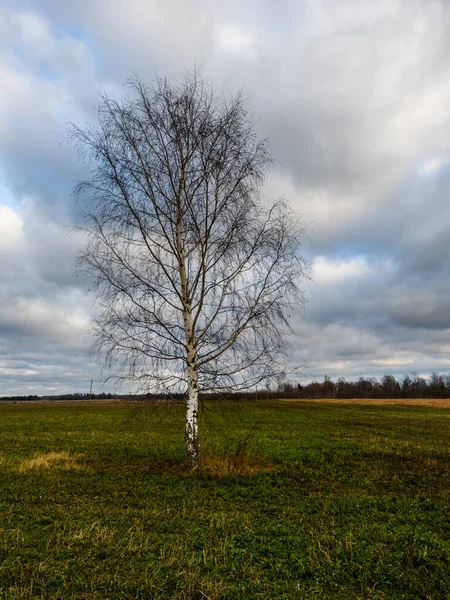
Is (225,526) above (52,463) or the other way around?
the other way around

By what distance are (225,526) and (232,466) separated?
5.47 meters

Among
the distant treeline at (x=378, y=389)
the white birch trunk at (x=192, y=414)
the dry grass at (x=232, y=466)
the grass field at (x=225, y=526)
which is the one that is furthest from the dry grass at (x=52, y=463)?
the distant treeline at (x=378, y=389)

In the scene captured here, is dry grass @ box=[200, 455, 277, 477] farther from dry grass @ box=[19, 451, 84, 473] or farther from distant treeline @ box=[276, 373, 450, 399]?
distant treeline @ box=[276, 373, 450, 399]

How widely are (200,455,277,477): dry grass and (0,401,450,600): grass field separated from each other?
6 centimetres

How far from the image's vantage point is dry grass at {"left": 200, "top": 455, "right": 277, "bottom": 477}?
13.1 m

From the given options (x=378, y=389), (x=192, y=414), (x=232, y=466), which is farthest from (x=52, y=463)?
(x=378, y=389)

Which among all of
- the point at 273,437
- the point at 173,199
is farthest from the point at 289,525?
the point at 273,437

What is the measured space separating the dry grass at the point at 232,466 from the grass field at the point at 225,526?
2.3 inches

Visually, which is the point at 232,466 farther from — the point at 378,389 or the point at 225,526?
the point at 378,389

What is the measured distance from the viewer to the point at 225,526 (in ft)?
26.8

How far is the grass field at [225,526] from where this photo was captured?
18.6 ft

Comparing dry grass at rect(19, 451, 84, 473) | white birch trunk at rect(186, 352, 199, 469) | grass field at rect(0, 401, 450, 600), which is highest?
white birch trunk at rect(186, 352, 199, 469)

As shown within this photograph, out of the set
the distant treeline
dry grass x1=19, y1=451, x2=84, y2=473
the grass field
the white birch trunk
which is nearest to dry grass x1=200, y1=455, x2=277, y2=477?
the grass field

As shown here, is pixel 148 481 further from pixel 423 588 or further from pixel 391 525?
pixel 423 588
